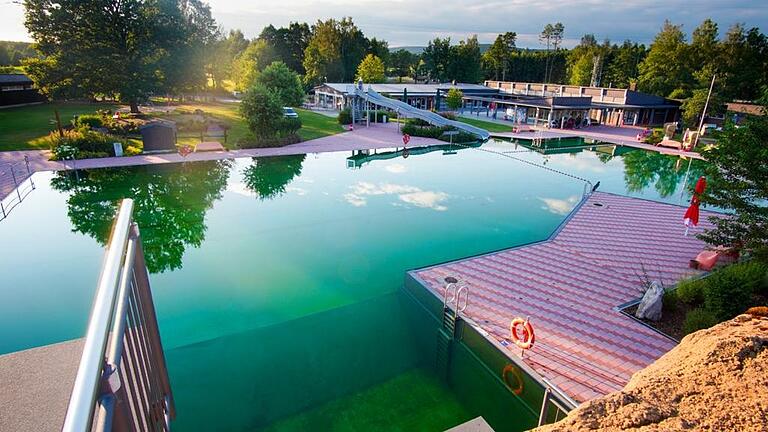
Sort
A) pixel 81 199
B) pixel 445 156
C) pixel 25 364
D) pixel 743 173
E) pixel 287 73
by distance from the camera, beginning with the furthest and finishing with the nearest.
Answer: pixel 287 73
pixel 445 156
pixel 81 199
pixel 743 173
pixel 25 364

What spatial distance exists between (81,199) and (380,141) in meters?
17.8

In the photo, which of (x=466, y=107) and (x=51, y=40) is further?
(x=466, y=107)

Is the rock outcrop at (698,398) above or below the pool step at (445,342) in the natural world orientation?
above

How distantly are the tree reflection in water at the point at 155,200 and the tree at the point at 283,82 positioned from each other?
12.3 metres

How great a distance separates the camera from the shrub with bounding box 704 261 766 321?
7.26 meters

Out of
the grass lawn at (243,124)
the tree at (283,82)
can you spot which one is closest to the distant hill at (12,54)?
the grass lawn at (243,124)

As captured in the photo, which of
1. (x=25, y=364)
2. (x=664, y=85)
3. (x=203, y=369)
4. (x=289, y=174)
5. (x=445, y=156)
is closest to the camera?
(x=25, y=364)

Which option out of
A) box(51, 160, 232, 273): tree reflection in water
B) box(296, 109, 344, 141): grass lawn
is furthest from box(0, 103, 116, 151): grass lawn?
box(296, 109, 344, 141): grass lawn

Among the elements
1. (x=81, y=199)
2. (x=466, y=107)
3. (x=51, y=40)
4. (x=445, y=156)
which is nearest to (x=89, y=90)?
(x=51, y=40)

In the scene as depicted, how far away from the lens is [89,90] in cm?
3003

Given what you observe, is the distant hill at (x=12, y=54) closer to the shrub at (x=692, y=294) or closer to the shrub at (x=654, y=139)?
the shrub at (x=654, y=139)

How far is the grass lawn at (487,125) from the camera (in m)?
35.1

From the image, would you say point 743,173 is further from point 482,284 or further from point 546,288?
point 482,284

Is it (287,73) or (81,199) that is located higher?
(287,73)
